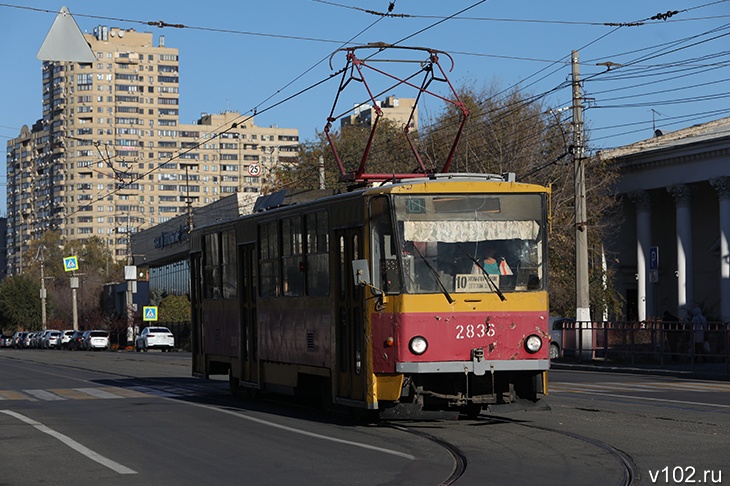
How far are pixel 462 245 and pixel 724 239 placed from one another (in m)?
37.6

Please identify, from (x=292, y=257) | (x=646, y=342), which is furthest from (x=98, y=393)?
(x=646, y=342)

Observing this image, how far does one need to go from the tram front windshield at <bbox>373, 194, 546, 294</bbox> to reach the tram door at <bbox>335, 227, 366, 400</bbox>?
0.67 metres

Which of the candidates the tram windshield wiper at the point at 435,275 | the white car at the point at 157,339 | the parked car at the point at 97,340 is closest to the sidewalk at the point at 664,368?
the tram windshield wiper at the point at 435,275

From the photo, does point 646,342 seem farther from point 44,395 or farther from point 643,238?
point 643,238

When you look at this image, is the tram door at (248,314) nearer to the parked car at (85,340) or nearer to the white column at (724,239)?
the white column at (724,239)

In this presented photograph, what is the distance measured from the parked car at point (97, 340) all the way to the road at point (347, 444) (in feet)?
196

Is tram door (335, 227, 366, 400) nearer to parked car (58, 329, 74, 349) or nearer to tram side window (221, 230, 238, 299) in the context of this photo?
tram side window (221, 230, 238, 299)

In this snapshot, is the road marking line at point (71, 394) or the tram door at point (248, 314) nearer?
the tram door at point (248, 314)

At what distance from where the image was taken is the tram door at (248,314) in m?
20.2

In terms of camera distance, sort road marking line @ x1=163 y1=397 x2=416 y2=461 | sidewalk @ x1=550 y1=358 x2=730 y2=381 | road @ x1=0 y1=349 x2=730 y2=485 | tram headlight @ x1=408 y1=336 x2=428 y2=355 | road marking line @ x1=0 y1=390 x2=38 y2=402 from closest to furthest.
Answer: road @ x1=0 y1=349 x2=730 y2=485 < road marking line @ x1=163 y1=397 x2=416 y2=461 < tram headlight @ x1=408 y1=336 x2=428 y2=355 < road marking line @ x1=0 y1=390 x2=38 y2=402 < sidewalk @ x1=550 y1=358 x2=730 y2=381

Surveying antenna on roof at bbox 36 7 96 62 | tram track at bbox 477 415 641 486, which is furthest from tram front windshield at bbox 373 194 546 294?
antenna on roof at bbox 36 7 96 62

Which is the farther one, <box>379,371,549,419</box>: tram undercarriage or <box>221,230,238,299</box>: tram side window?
<box>221,230,238,299</box>: tram side window

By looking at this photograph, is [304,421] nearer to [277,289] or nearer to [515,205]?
[277,289]

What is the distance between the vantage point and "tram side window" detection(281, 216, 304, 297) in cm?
1809
